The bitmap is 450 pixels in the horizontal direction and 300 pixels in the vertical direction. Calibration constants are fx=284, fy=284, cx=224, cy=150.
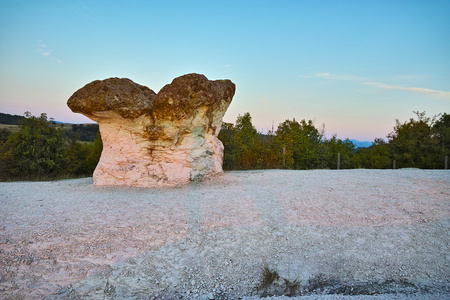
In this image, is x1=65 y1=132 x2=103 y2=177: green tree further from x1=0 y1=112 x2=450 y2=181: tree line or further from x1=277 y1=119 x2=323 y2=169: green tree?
x1=277 y1=119 x2=323 y2=169: green tree

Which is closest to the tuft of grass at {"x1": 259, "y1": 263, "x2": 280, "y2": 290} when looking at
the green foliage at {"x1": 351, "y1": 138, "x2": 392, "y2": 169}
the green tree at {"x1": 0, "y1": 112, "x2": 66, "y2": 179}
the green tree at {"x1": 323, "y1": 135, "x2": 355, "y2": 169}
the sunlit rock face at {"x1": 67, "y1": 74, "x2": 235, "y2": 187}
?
the sunlit rock face at {"x1": 67, "y1": 74, "x2": 235, "y2": 187}

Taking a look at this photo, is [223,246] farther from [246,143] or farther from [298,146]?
[298,146]

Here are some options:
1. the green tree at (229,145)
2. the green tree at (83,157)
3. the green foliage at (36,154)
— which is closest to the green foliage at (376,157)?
the green tree at (229,145)

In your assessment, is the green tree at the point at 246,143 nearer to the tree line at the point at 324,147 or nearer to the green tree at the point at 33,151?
the tree line at the point at 324,147

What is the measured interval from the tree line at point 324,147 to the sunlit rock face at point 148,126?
8.27 meters

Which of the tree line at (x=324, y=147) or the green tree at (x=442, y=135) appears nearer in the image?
the tree line at (x=324, y=147)

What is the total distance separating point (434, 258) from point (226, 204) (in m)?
3.74

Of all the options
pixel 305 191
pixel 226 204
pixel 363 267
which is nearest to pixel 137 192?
pixel 226 204

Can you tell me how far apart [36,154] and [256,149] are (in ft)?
40.0

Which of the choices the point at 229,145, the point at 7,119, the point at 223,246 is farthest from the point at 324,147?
the point at 7,119

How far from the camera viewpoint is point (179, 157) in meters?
9.01

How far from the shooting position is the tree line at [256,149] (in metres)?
13.7

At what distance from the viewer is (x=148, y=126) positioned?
8.78 metres

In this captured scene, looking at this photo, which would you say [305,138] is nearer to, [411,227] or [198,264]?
[411,227]
